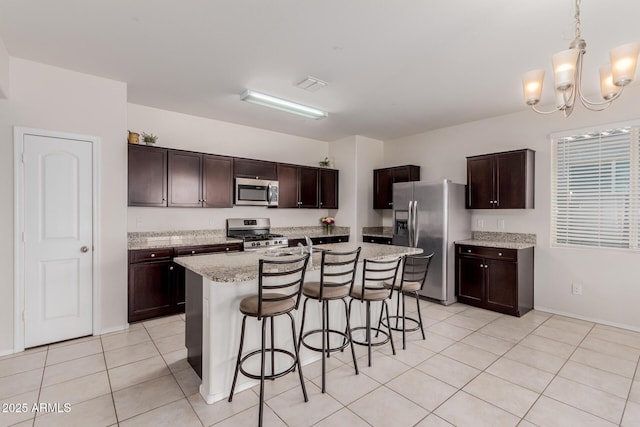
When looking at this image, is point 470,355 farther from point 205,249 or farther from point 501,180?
point 205,249

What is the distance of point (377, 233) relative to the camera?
20.6 ft

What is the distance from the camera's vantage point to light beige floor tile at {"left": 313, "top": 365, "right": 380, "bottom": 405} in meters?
2.32

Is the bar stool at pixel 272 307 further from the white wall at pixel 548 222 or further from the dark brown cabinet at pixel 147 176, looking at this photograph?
the white wall at pixel 548 222

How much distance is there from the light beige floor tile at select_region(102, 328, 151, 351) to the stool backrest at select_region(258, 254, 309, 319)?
1779 millimetres

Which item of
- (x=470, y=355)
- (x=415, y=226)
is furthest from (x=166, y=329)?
(x=415, y=226)

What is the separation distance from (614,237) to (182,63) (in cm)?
533

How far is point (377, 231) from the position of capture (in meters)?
6.28

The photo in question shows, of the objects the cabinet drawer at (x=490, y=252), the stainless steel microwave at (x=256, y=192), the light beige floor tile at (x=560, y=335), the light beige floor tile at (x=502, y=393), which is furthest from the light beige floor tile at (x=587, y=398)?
the stainless steel microwave at (x=256, y=192)

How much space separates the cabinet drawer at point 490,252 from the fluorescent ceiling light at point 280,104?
9.27 feet

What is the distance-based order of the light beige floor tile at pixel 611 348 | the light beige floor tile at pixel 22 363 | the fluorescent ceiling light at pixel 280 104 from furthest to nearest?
the fluorescent ceiling light at pixel 280 104 → the light beige floor tile at pixel 611 348 → the light beige floor tile at pixel 22 363

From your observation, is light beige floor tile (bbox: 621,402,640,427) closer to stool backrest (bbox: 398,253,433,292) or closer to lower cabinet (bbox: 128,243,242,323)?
stool backrest (bbox: 398,253,433,292)

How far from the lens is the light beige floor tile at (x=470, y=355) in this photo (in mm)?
2826

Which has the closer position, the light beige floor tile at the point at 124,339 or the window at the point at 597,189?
the light beige floor tile at the point at 124,339

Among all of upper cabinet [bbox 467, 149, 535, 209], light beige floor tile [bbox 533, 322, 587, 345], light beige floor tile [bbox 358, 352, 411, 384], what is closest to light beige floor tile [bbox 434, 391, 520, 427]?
light beige floor tile [bbox 358, 352, 411, 384]
